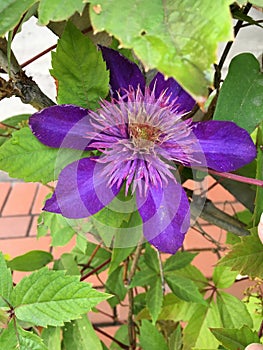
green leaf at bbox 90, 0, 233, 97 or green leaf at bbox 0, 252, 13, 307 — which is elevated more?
green leaf at bbox 90, 0, 233, 97

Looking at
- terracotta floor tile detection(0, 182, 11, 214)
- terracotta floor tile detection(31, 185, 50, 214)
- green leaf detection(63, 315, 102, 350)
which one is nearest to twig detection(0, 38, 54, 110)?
green leaf detection(63, 315, 102, 350)

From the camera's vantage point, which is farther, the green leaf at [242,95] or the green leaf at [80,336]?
the green leaf at [80,336]

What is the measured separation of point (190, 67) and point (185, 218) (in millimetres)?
155

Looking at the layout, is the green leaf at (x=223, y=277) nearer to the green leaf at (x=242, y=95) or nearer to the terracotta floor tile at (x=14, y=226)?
the green leaf at (x=242, y=95)

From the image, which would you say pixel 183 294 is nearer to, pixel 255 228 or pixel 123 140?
pixel 255 228

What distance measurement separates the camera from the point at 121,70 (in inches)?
13.6

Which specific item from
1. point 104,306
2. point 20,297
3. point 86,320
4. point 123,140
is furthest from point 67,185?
point 104,306

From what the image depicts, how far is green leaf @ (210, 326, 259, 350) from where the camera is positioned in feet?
1.53

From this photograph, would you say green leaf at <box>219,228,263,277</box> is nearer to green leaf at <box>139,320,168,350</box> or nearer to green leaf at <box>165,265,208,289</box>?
green leaf at <box>139,320,168,350</box>

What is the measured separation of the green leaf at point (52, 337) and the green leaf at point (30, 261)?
0.14 m

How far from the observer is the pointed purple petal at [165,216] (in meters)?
0.32

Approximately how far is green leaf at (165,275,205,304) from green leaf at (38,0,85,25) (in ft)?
1.62

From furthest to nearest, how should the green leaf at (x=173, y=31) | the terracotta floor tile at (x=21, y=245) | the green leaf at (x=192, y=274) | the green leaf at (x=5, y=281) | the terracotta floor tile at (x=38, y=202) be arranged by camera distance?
the terracotta floor tile at (x=38, y=202) → the terracotta floor tile at (x=21, y=245) → the green leaf at (x=192, y=274) → the green leaf at (x=5, y=281) → the green leaf at (x=173, y=31)

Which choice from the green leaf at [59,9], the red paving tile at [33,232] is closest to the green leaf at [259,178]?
the green leaf at [59,9]
